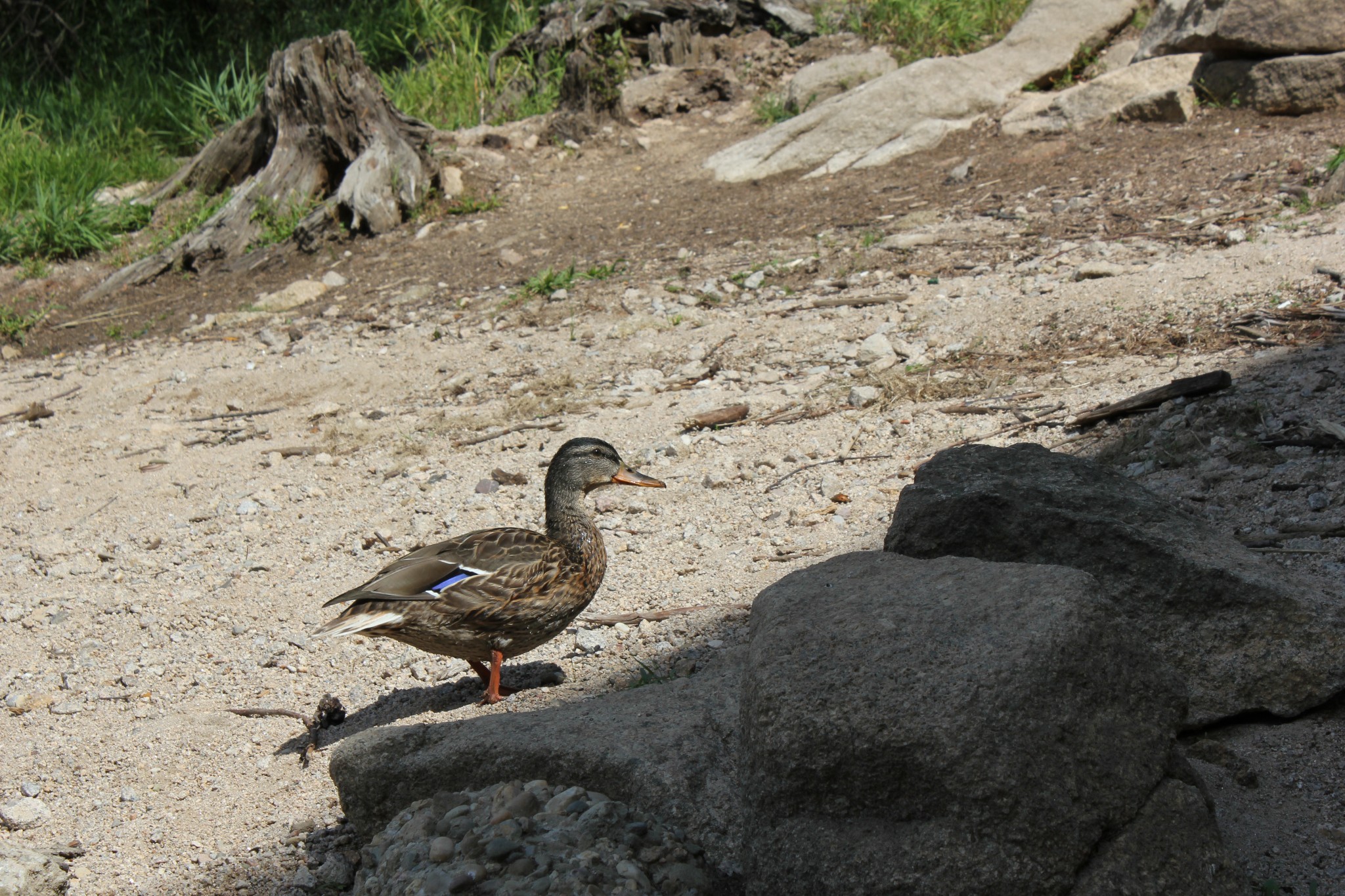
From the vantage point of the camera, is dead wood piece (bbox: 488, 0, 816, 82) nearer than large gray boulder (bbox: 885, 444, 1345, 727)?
No

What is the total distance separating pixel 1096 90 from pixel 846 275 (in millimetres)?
3069

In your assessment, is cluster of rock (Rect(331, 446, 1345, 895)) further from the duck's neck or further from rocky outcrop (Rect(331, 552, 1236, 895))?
the duck's neck

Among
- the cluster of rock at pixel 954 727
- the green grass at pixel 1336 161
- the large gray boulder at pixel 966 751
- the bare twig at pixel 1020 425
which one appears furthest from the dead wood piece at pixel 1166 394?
the green grass at pixel 1336 161

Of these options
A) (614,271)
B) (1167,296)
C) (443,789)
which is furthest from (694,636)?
(614,271)

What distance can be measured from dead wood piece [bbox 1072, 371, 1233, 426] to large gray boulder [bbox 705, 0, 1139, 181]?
478 centimetres

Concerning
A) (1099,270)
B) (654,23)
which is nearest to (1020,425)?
(1099,270)

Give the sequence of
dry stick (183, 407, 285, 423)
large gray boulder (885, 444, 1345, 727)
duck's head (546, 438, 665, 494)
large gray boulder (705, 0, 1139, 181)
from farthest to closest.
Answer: large gray boulder (705, 0, 1139, 181) → dry stick (183, 407, 285, 423) → duck's head (546, 438, 665, 494) → large gray boulder (885, 444, 1345, 727)

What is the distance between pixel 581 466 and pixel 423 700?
A: 97 centimetres

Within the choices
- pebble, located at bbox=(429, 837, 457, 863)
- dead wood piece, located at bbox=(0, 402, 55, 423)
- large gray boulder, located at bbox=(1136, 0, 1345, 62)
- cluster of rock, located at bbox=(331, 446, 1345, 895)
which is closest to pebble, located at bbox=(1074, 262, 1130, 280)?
large gray boulder, located at bbox=(1136, 0, 1345, 62)

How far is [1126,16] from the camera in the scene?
30.5ft

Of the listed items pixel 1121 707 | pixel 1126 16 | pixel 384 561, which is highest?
pixel 1126 16

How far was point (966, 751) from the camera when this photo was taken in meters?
1.93

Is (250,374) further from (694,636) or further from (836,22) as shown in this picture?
(836,22)

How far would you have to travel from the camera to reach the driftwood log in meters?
9.12
